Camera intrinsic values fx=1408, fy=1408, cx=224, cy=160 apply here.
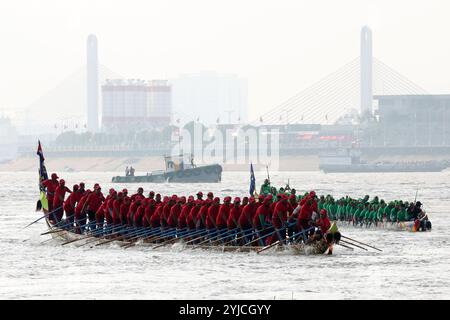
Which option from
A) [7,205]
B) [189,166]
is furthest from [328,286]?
[189,166]

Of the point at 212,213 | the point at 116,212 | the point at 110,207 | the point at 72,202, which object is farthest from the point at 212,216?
the point at 72,202

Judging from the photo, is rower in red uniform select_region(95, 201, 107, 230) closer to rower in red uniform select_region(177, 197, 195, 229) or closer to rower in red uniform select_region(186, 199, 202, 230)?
rower in red uniform select_region(177, 197, 195, 229)

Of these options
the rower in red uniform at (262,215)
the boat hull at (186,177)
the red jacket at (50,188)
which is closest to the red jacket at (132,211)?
the red jacket at (50,188)

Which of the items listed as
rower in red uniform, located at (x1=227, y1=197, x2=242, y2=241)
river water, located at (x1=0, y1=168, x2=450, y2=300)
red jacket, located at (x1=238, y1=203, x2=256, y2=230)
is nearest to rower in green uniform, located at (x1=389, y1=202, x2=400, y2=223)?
river water, located at (x1=0, y1=168, x2=450, y2=300)

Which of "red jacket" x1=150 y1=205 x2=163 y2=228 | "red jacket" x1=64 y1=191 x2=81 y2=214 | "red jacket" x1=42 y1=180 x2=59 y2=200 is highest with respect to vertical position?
"red jacket" x1=42 y1=180 x2=59 y2=200

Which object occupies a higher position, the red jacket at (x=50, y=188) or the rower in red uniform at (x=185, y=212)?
the red jacket at (x=50, y=188)

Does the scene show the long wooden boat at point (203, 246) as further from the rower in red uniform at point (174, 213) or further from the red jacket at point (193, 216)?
the red jacket at point (193, 216)

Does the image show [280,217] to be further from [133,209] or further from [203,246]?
[133,209]

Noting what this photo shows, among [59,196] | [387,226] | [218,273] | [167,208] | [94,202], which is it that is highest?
[59,196]
